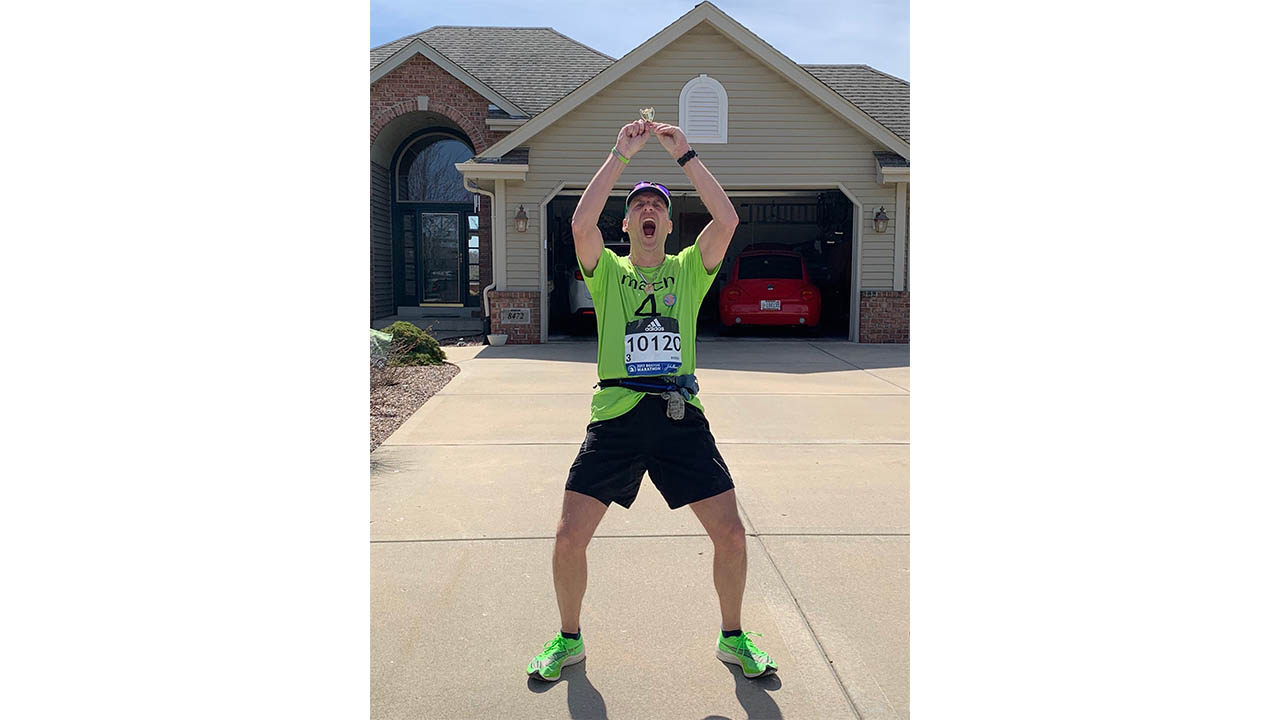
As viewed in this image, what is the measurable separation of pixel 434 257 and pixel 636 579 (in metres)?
17.2

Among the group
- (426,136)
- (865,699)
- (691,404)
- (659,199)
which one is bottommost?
(865,699)

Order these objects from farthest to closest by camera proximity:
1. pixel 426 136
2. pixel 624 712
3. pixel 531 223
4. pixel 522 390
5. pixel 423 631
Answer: pixel 426 136, pixel 531 223, pixel 522 390, pixel 423 631, pixel 624 712

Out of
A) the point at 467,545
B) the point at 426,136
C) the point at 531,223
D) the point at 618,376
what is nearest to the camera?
the point at 618,376

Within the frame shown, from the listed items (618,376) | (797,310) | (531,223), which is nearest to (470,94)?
(531,223)

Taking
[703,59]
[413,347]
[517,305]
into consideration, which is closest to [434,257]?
[517,305]

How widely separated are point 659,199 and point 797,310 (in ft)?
41.6

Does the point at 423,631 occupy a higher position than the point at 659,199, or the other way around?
the point at 659,199

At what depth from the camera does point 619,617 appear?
12.4ft

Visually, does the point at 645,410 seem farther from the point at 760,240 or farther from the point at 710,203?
the point at 760,240

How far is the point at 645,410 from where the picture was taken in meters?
3.22

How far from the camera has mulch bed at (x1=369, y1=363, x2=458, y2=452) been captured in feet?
25.2

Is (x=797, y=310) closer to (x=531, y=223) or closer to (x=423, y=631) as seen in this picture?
(x=531, y=223)

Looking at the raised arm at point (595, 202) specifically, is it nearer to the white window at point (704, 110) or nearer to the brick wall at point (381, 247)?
the white window at point (704, 110)

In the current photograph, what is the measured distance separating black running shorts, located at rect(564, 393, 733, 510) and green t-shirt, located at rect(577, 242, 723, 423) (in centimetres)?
6
